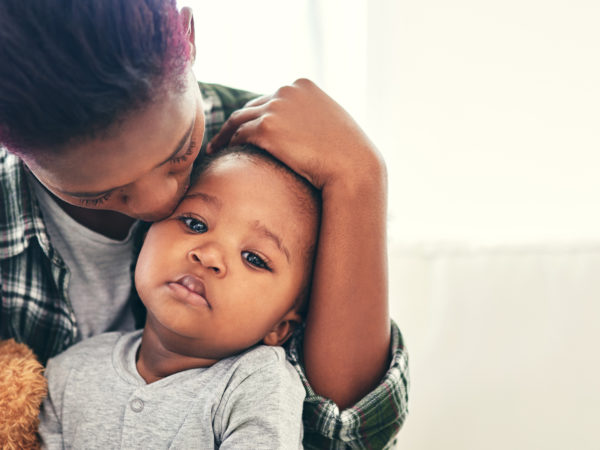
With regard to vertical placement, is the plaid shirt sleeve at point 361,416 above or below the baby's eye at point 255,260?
below

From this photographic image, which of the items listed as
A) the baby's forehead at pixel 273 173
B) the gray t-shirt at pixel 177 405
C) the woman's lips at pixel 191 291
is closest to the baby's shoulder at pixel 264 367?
the gray t-shirt at pixel 177 405

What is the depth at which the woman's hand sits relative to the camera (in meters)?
0.88

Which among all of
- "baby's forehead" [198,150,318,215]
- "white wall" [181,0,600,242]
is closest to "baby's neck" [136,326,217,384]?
"baby's forehead" [198,150,318,215]

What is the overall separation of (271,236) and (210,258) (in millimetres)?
96

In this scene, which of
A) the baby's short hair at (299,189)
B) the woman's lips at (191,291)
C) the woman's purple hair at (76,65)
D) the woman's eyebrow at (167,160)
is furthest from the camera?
the baby's short hair at (299,189)

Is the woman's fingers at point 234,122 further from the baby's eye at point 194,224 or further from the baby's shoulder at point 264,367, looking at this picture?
the baby's shoulder at point 264,367

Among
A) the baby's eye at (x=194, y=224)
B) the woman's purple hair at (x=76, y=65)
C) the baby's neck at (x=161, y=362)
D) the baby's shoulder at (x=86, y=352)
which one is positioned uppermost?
the woman's purple hair at (x=76, y=65)

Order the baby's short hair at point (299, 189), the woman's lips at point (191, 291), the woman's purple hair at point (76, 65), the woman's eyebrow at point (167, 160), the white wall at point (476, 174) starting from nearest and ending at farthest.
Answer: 1. the woman's purple hair at point (76, 65)
2. the woman's eyebrow at point (167, 160)
3. the woman's lips at point (191, 291)
4. the baby's short hair at point (299, 189)
5. the white wall at point (476, 174)

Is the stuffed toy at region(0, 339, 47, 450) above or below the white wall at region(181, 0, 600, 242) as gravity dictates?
below

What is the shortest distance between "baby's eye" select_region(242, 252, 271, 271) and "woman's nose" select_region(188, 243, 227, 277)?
0.04 metres

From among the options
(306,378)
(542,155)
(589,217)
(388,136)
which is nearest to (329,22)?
(388,136)

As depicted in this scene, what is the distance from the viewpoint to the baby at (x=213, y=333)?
793mm

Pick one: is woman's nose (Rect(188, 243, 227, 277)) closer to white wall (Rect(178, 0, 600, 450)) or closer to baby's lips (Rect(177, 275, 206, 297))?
baby's lips (Rect(177, 275, 206, 297))

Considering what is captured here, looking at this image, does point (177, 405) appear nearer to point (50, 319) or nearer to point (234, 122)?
point (50, 319)
